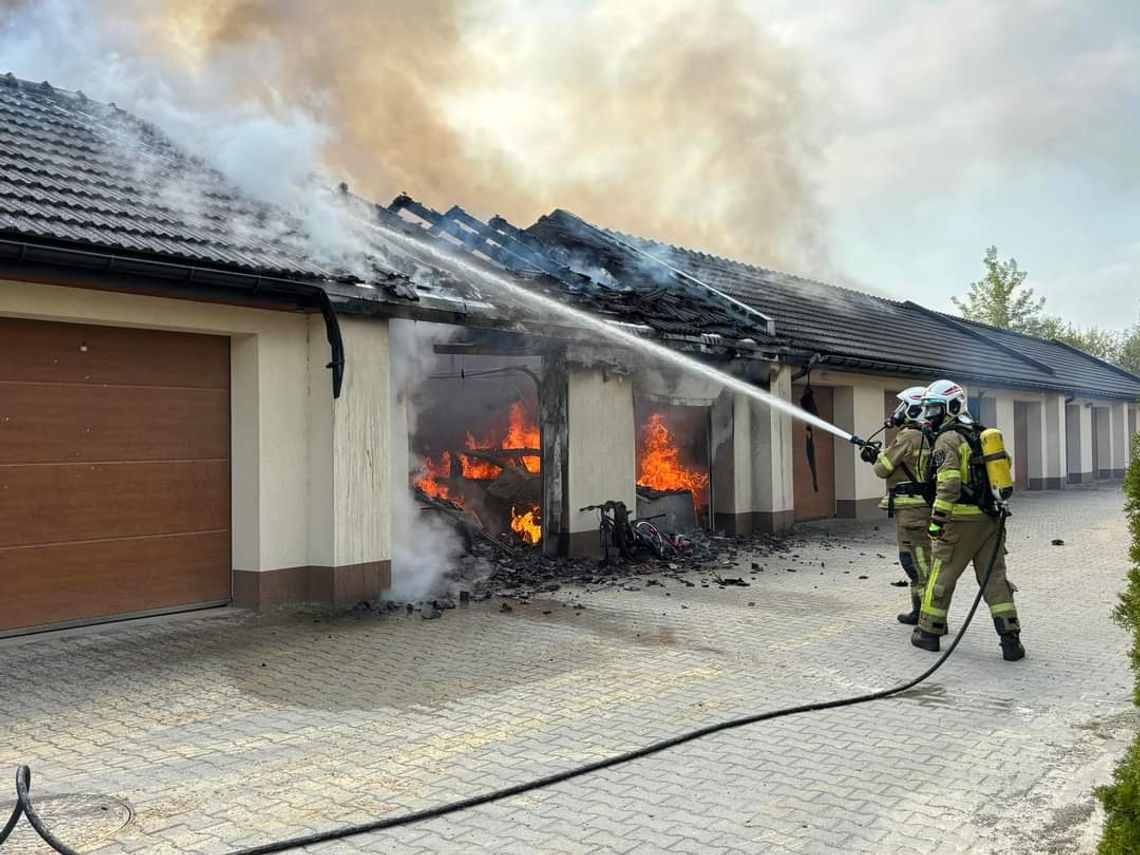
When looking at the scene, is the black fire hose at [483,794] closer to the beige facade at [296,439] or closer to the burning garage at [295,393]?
the burning garage at [295,393]

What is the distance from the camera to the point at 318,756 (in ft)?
14.6

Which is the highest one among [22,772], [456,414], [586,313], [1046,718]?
[586,313]

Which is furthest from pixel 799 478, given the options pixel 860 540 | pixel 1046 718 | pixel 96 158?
pixel 96 158

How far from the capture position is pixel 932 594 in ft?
22.1

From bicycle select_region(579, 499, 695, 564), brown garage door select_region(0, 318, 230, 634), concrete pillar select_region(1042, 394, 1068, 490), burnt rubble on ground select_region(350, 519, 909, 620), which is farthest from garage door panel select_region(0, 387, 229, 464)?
concrete pillar select_region(1042, 394, 1068, 490)

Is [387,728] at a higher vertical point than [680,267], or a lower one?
lower

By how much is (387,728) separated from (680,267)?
13.8 m

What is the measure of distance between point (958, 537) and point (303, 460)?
553 centimetres

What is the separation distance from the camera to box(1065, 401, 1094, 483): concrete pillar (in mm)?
26344

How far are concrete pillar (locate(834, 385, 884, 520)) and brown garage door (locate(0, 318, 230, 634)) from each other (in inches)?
461

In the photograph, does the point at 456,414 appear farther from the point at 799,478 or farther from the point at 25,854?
the point at 25,854

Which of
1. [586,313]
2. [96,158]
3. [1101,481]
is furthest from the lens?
[1101,481]

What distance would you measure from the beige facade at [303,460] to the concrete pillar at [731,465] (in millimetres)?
6645

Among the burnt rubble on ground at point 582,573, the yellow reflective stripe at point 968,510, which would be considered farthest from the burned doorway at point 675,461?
the yellow reflective stripe at point 968,510
